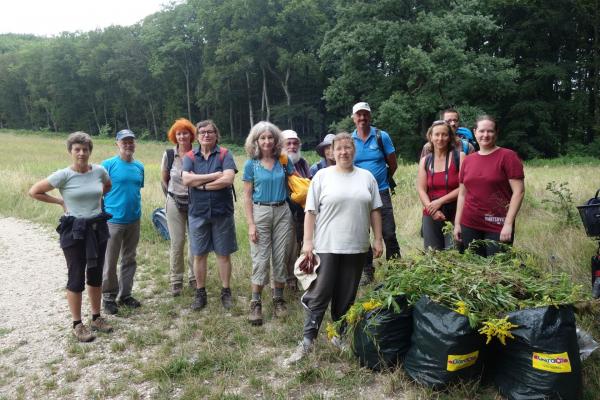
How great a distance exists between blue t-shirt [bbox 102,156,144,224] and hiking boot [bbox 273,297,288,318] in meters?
1.77

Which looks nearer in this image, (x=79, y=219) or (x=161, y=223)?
(x=79, y=219)

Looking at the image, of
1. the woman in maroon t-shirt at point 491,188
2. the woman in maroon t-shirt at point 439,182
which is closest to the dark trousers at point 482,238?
the woman in maroon t-shirt at point 491,188

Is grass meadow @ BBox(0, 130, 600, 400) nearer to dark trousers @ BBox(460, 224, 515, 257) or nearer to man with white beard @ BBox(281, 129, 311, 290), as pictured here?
man with white beard @ BBox(281, 129, 311, 290)

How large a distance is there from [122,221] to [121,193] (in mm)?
295

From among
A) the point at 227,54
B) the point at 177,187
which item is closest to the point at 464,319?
the point at 177,187

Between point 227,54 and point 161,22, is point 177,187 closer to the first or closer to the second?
point 227,54

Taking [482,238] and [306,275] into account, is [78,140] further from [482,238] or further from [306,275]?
[482,238]

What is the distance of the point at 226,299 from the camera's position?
4637mm

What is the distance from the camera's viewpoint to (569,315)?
2.54m

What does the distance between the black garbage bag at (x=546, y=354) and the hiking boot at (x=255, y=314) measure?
2.28 m

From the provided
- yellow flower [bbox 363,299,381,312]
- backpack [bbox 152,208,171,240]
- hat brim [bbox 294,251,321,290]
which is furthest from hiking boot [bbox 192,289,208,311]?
backpack [bbox 152,208,171,240]

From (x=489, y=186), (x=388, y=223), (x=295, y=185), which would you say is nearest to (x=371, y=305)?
(x=489, y=186)

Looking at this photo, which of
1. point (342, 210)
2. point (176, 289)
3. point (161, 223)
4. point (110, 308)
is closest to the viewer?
point (342, 210)

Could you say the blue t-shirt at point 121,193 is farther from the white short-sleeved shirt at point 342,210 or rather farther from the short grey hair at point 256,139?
the white short-sleeved shirt at point 342,210
